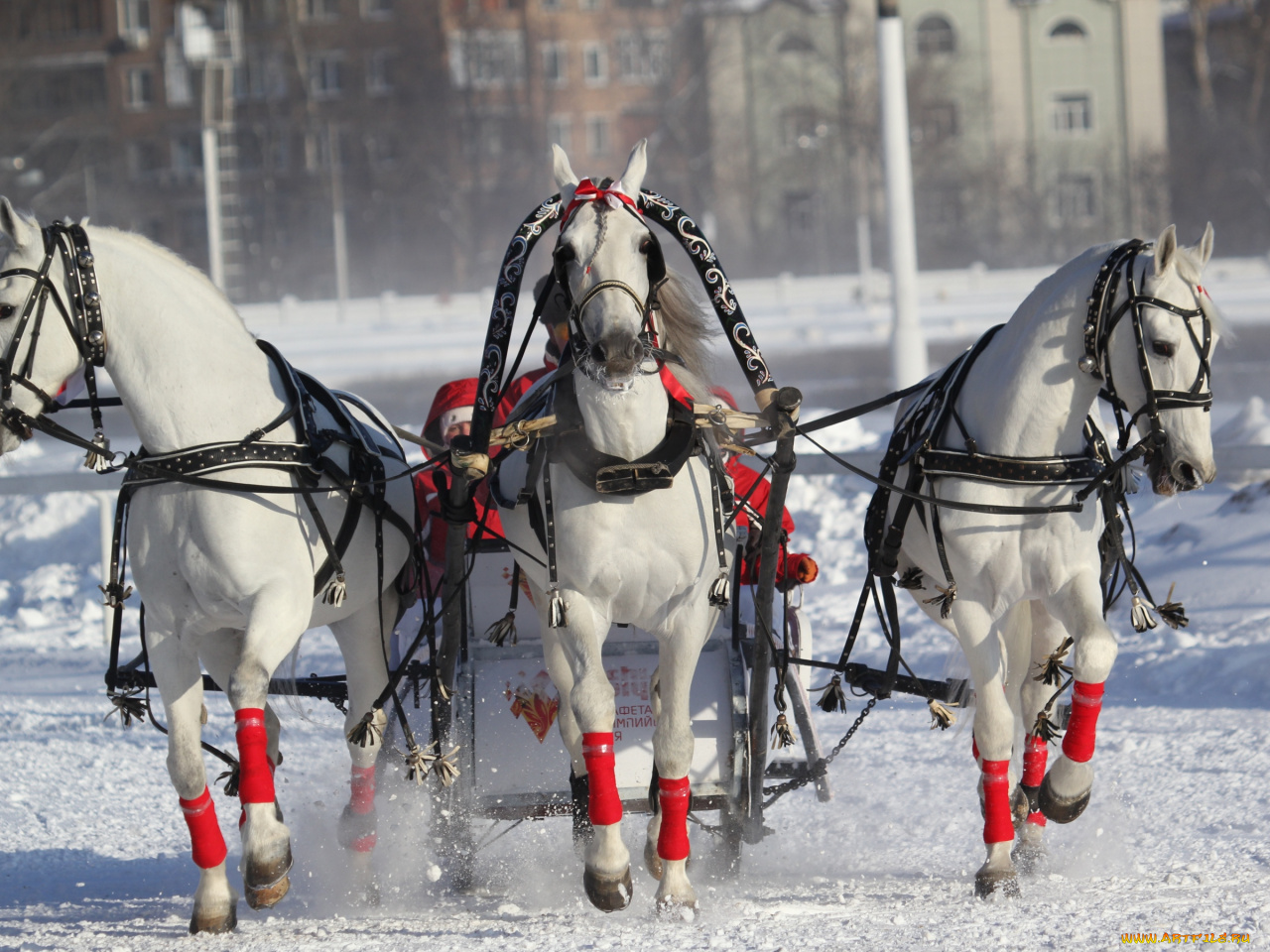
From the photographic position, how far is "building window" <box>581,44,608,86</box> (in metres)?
42.2

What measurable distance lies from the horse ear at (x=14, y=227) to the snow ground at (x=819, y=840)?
→ 6.73 feet

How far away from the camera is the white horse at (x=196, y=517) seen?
4.16 metres

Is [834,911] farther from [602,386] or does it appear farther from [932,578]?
[602,386]

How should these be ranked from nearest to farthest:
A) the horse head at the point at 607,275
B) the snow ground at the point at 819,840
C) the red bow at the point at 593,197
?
1. the horse head at the point at 607,275
2. the red bow at the point at 593,197
3. the snow ground at the point at 819,840

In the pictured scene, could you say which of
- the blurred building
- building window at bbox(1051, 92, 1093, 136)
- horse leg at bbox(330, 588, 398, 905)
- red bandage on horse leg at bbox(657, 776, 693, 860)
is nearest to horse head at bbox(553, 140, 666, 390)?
red bandage on horse leg at bbox(657, 776, 693, 860)

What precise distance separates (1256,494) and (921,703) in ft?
10.2

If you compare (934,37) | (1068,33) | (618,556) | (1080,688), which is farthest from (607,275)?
(1068,33)

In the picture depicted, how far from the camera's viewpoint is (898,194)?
450 inches

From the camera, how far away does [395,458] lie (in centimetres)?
533

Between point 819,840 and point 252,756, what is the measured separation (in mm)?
2295

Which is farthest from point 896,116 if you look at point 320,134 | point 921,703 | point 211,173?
point 320,134

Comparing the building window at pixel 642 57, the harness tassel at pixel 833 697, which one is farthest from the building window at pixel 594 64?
the harness tassel at pixel 833 697

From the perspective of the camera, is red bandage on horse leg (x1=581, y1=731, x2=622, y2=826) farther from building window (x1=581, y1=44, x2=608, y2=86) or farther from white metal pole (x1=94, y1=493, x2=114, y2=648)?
building window (x1=581, y1=44, x2=608, y2=86)

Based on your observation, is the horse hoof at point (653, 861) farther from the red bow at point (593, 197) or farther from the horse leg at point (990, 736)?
the red bow at point (593, 197)
